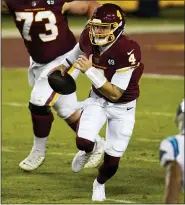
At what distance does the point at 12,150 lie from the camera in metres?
8.45

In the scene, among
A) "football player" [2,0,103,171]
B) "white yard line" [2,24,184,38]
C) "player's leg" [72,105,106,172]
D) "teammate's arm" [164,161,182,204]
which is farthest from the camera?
"white yard line" [2,24,184,38]

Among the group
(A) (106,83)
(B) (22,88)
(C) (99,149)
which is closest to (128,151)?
(C) (99,149)

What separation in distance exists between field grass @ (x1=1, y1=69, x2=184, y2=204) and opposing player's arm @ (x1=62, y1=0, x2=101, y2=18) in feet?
4.56

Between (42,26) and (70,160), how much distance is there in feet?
4.22

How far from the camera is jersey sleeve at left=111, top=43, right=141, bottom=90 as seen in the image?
6.30 metres

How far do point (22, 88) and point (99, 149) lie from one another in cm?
486

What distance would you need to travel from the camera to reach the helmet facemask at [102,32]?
20.7ft

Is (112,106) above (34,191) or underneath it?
above

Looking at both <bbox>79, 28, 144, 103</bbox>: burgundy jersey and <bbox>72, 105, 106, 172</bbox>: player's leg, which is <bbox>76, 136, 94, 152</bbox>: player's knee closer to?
<bbox>72, 105, 106, 172</bbox>: player's leg

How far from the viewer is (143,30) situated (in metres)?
20.4

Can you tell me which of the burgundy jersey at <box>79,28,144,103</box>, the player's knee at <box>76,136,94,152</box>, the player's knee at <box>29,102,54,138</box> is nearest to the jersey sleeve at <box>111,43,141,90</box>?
the burgundy jersey at <box>79,28,144,103</box>

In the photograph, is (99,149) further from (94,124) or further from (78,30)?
(78,30)

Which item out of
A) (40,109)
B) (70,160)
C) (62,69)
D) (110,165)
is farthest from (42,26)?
(110,165)

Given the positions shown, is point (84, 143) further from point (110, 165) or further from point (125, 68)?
point (125, 68)
